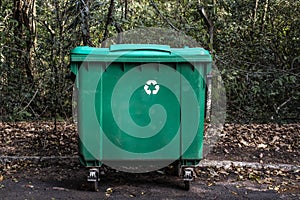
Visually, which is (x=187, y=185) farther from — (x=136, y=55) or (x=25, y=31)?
(x=25, y=31)

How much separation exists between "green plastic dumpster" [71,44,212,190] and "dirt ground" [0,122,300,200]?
26 cm

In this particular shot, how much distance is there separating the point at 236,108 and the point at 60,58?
130 inches

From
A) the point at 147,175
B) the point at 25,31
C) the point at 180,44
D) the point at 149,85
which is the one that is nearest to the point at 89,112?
the point at 149,85

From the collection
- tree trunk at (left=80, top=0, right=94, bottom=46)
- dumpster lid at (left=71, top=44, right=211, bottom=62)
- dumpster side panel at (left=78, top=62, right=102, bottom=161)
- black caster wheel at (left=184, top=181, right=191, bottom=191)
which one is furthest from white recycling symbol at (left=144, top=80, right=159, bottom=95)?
tree trunk at (left=80, top=0, right=94, bottom=46)

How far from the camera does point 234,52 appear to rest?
8602 millimetres

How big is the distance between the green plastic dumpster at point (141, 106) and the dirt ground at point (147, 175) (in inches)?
10.2

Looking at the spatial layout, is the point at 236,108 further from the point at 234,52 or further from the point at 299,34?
the point at 299,34

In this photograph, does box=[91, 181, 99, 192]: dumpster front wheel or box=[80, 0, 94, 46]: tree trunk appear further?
box=[80, 0, 94, 46]: tree trunk

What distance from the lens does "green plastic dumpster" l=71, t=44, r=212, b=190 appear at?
4328 mm

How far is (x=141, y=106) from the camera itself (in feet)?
14.5

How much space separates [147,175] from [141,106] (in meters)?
0.94

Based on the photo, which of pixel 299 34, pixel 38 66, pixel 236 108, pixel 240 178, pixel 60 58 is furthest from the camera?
pixel 299 34

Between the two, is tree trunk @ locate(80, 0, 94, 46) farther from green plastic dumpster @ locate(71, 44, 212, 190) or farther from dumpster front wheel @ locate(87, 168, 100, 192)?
dumpster front wheel @ locate(87, 168, 100, 192)

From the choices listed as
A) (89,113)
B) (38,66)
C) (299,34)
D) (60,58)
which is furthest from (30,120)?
(299,34)
